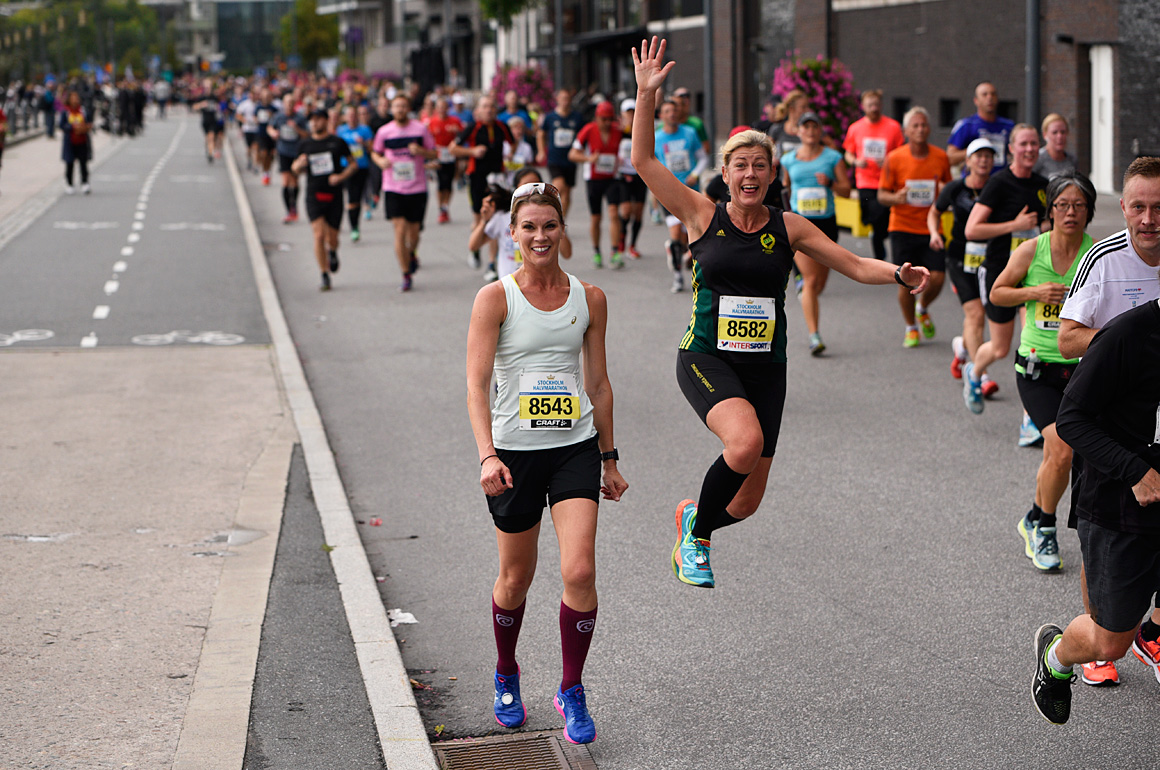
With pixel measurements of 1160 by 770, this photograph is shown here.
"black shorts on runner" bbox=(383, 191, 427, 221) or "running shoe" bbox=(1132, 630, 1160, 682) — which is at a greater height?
"black shorts on runner" bbox=(383, 191, 427, 221)

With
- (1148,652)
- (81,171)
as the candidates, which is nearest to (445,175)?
(81,171)

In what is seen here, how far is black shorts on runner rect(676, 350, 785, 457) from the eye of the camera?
5.93 meters

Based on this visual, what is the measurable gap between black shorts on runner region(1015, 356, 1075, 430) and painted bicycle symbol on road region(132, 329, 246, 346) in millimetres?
8793

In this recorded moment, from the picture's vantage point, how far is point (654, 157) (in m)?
5.80

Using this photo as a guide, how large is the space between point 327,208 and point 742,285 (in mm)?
11687

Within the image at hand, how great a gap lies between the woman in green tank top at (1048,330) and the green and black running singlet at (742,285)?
1.41m

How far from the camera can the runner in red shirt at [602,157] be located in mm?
18203

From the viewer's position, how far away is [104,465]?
353 inches

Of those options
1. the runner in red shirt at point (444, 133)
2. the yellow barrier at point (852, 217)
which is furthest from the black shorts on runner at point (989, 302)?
the runner in red shirt at point (444, 133)

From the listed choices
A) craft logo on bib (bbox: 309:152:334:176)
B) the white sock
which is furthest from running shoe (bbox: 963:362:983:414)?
craft logo on bib (bbox: 309:152:334:176)

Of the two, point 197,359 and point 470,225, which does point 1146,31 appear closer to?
point 470,225

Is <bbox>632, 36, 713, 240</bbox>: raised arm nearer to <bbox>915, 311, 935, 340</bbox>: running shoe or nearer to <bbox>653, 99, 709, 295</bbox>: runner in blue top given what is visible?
<bbox>915, 311, 935, 340</bbox>: running shoe

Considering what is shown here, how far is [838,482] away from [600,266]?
34.4 ft

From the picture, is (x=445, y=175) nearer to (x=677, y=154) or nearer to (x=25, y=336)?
(x=677, y=154)
